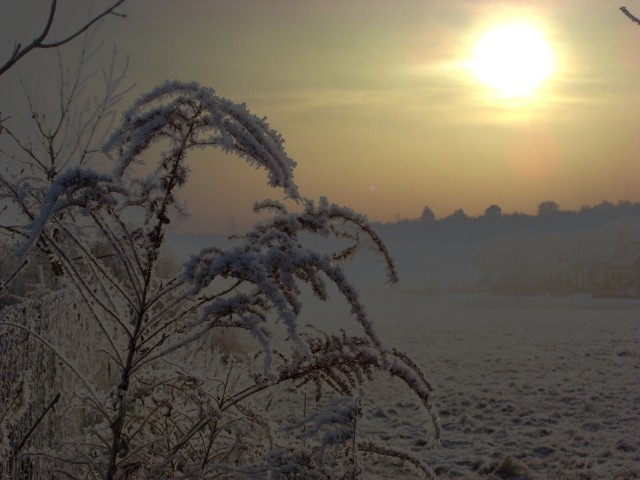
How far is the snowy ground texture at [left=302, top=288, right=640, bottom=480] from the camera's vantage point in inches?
351

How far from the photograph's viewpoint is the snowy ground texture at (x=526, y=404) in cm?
892

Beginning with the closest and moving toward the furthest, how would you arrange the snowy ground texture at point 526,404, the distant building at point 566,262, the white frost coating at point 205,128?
the white frost coating at point 205,128
the snowy ground texture at point 526,404
the distant building at point 566,262

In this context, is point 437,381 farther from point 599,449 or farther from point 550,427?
point 599,449

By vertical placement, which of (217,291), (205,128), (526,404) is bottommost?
(526,404)

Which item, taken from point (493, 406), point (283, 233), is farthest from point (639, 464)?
point (283, 233)

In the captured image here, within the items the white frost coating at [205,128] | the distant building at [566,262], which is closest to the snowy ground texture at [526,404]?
the white frost coating at [205,128]

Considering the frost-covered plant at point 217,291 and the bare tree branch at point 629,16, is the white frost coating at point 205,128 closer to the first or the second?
the frost-covered plant at point 217,291

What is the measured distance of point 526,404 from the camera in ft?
42.2

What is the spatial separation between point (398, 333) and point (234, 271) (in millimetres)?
27004

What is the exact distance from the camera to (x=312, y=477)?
7.64 feet

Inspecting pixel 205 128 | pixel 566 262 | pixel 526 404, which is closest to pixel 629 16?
pixel 205 128

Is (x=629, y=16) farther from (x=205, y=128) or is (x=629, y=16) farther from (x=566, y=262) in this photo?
(x=566, y=262)

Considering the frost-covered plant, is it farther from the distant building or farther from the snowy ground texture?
the distant building

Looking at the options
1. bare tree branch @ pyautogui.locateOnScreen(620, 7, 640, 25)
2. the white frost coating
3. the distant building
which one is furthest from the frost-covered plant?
the distant building
